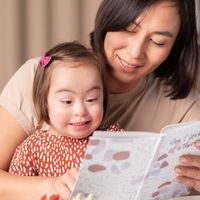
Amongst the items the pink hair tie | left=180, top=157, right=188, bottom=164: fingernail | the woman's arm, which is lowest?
the woman's arm

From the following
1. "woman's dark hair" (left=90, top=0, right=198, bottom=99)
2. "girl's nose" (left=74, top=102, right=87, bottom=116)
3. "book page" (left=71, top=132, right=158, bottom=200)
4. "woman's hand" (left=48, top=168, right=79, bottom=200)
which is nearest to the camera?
"book page" (left=71, top=132, right=158, bottom=200)

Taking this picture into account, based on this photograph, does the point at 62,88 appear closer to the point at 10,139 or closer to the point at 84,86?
the point at 84,86

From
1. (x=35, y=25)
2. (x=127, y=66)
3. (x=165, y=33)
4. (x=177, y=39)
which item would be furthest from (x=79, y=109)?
(x=35, y=25)

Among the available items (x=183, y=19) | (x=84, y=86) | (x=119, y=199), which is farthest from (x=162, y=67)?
(x=119, y=199)

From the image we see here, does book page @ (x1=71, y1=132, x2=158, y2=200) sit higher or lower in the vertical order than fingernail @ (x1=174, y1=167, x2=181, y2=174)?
higher

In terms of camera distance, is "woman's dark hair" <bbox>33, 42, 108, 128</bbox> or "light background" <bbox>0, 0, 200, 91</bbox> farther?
"light background" <bbox>0, 0, 200, 91</bbox>

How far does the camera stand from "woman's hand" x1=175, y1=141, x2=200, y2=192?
1.02 metres

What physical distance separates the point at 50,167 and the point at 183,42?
623 millimetres

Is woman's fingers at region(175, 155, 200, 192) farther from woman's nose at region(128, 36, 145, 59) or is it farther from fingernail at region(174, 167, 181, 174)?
woman's nose at region(128, 36, 145, 59)

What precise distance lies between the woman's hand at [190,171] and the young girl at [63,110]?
27 centimetres

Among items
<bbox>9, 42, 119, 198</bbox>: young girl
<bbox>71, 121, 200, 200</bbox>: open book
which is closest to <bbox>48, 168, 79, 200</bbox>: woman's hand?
<bbox>71, 121, 200, 200</bbox>: open book

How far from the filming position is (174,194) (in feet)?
3.62

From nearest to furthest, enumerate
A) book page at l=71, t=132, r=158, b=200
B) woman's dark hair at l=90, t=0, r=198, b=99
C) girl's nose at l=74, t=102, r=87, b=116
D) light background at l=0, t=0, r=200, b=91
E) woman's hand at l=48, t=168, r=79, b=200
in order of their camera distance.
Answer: book page at l=71, t=132, r=158, b=200 < woman's hand at l=48, t=168, r=79, b=200 < girl's nose at l=74, t=102, r=87, b=116 < woman's dark hair at l=90, t=0, r=198, b=99 < light background at l=0, t=0, r=200, b=91

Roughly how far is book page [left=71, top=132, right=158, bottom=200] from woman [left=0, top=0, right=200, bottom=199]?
0.16 m
